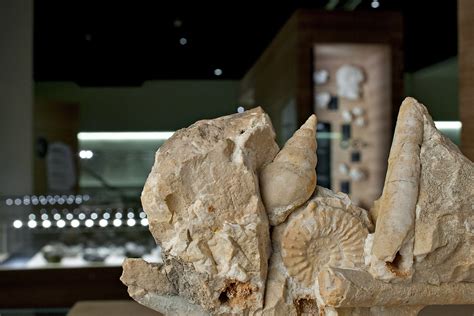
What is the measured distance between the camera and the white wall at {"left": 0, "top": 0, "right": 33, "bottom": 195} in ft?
13.5

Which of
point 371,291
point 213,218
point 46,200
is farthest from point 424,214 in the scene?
point 46,200

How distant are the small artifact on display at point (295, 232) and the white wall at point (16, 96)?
2.47 m

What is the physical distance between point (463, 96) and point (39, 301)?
2.71 m

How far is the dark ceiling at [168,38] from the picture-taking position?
13.7 feet

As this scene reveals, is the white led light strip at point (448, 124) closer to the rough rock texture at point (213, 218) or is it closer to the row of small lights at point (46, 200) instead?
the row of small lights at point (46, 200)

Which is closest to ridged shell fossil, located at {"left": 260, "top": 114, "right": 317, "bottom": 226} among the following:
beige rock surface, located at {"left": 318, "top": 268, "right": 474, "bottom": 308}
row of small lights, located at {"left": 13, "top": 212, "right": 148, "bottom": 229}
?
beige rock surface, located at {"left": 318, "top": 268, "right": 474, "bottom": 308}

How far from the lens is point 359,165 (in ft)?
14.5

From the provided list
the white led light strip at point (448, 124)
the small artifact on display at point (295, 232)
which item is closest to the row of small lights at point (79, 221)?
the white led light strip at point (448, 124)

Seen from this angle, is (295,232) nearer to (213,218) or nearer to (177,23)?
(213,218)

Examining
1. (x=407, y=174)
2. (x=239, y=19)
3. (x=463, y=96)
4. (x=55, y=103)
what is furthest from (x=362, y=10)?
(x=407, y=174)

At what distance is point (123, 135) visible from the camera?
411 cm

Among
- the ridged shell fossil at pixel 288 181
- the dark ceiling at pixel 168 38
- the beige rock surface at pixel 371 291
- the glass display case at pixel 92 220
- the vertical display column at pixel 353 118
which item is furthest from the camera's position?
the vertical display column at pixel 353 118

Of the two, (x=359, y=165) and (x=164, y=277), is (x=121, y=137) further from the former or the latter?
(x=164, y=277)

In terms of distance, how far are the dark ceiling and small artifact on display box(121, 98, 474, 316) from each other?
237cm
